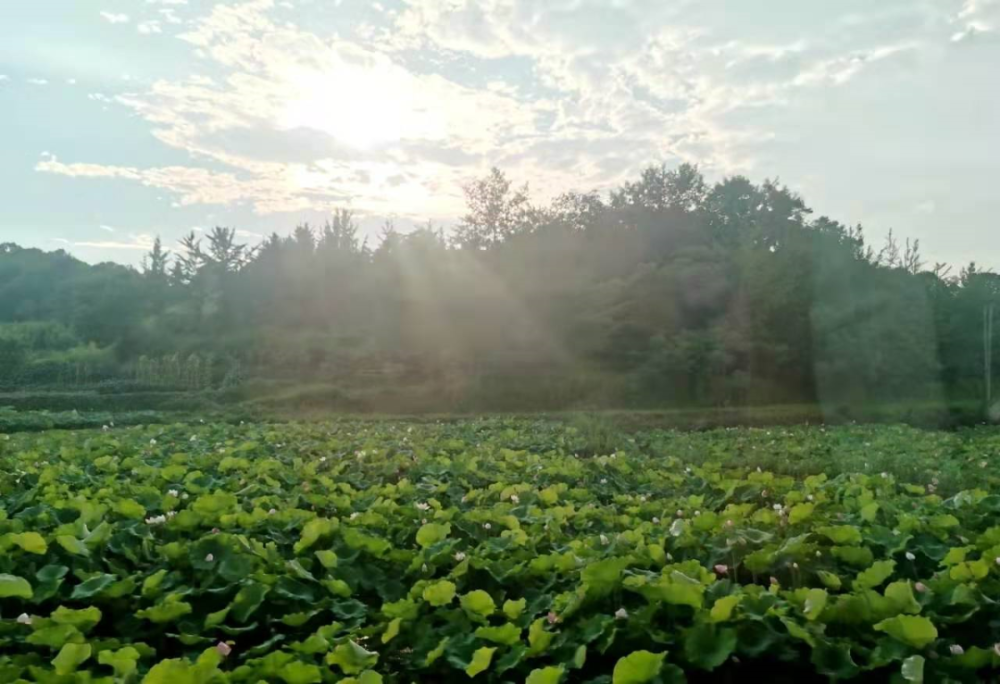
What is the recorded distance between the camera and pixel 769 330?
2653 cm

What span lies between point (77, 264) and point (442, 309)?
29100mm

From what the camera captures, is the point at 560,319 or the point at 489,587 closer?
the point at 489,587

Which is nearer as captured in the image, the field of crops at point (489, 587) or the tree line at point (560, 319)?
the field of crops at point (489, 587)

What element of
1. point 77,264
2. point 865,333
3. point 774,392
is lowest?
point 774,392

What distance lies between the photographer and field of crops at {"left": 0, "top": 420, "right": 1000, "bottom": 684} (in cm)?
211

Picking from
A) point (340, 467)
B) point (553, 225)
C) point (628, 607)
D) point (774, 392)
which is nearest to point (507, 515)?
point (628, 607)

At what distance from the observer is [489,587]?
2828mm

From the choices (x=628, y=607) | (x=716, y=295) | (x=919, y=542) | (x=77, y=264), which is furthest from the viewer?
(x=77, y=264)

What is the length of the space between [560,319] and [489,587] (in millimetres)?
25025

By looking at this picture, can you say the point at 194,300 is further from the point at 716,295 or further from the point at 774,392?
the point at 774,392

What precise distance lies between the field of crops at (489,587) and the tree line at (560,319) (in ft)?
66.8

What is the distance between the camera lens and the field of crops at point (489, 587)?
211 cm

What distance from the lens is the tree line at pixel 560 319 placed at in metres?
25.7

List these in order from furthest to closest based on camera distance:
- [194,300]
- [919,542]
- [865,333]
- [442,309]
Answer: [194,300]
[442,309]
[865,333]
[919,542]
